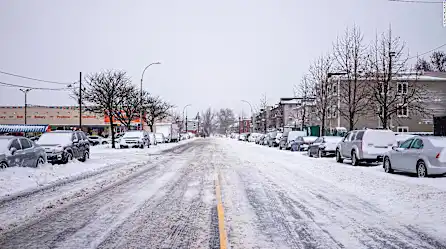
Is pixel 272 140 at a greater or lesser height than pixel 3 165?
greater

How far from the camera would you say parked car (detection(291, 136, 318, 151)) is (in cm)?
3394

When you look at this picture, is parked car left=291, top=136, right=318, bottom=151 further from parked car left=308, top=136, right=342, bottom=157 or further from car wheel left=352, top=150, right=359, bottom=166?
car wheel left=352, top=150, right=359, bottom=166

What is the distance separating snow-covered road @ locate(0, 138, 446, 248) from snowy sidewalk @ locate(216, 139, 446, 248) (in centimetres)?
2

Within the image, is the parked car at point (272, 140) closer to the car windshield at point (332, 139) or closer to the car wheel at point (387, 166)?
the car windshield at point (332, 139)

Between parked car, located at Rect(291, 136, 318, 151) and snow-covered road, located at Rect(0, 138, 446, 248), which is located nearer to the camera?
snow-covered road, located at Rect(0, 138, 446, 248)

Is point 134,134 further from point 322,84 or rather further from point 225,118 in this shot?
point 225,118

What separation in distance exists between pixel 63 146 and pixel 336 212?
14699mm

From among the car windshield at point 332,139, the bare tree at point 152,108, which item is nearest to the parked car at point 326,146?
the car windshield at point 332,139

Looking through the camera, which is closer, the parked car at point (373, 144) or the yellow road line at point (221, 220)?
the yellow road line at point (221, 220)

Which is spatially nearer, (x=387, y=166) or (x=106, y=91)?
(x=387, y=166)

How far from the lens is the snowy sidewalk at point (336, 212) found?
6.25 m

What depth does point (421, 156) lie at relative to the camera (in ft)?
46.9

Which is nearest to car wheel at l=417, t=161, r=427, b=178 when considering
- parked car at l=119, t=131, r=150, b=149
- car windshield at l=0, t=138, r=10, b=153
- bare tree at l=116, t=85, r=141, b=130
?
car windshield at l=0, t=138, r=10, b=153

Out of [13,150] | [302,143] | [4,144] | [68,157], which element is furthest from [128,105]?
[4,144]
